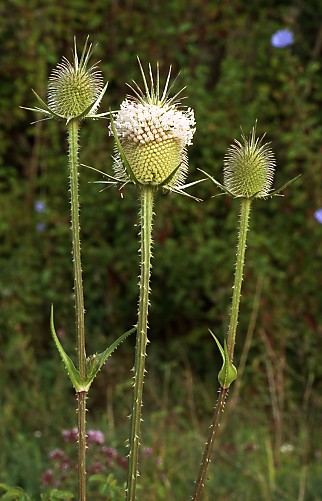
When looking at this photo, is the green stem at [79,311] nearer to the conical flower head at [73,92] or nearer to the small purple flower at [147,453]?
the conical flower head at [73,92]

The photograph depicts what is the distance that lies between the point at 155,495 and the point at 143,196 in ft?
6.31

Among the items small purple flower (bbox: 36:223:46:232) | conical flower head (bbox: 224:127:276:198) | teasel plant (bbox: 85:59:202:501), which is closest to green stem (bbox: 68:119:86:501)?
teasel plant (bbox: 85:59:202:501)

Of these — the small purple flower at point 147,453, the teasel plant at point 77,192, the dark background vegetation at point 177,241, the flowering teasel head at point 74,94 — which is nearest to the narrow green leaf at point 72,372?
the teasel plant at point 77,192

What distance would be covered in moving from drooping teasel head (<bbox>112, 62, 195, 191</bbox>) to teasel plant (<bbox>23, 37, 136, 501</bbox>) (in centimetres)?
7

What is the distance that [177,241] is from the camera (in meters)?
5.61

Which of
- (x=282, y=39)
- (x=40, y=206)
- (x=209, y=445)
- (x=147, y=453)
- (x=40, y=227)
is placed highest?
(x=282, y=39)

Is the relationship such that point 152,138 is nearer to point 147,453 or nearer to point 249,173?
point 249,173

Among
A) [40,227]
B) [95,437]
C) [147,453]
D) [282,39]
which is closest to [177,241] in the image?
[40,227]

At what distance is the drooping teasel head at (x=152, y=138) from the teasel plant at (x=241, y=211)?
112 mm

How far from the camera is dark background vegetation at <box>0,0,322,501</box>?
4.89m

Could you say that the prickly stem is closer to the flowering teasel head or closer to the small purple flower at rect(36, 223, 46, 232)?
the flowering teasel head

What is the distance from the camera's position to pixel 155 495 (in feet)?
12.0

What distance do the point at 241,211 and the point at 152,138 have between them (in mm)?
295

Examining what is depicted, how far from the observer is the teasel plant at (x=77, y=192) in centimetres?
210
